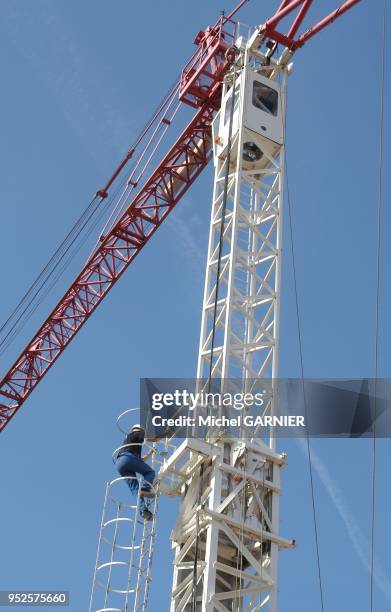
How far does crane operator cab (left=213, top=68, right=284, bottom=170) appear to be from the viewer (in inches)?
1022

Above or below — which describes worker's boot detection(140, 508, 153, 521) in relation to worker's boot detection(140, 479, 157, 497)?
below

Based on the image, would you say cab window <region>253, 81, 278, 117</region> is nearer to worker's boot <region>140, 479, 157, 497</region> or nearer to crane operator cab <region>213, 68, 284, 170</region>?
crane operator cab <region>213, 68, 284, 170</region>

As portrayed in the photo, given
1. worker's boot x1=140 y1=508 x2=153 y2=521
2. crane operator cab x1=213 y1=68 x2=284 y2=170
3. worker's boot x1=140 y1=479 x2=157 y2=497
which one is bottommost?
worker's boot x1=140 y1=508 x2=153 y2=521

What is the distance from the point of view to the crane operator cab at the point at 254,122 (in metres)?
26.0

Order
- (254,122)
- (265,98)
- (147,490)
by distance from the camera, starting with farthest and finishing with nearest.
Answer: (265,98), (254,122), (147,490)

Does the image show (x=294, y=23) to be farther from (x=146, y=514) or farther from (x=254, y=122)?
(x=146, y=514)

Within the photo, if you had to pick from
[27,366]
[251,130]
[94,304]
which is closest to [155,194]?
[94,304]

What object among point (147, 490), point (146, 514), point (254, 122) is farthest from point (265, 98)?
point (146, 514)

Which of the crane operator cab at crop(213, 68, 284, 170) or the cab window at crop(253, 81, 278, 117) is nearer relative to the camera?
the crane operator cab at crop(213, 68, 284, 170)

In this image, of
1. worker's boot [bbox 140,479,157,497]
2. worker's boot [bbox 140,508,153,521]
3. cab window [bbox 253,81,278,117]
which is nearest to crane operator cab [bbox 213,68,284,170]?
cab window [bbox 253,81,278,117]

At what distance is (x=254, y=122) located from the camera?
85.6 feet

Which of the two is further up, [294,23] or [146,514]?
[294,23]

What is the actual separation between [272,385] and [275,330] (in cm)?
143

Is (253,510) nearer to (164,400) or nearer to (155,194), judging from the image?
(164,400)
